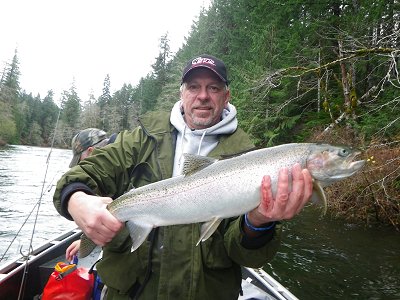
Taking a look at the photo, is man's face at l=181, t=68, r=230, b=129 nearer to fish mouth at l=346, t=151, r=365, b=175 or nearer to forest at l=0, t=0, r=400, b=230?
forest at l=0, t=0, r=400, b=230

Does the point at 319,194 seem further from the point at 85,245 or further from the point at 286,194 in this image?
the point at 85,245

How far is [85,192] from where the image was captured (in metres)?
2.31

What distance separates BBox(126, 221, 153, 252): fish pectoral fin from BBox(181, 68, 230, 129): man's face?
0.90 m

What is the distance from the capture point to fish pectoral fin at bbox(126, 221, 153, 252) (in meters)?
2.29

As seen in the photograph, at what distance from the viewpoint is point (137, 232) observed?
7.59 ft

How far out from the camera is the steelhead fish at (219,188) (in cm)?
223

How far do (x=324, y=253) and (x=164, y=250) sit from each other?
24.2 ft

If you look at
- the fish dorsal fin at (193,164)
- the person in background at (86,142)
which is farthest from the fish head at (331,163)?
the person in background at (86,142)

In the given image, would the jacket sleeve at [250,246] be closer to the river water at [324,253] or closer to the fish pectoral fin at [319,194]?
the fish pectoral fin at [319,194]

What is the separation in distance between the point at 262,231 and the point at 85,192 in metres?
1.14

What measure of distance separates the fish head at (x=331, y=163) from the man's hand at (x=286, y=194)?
10cm

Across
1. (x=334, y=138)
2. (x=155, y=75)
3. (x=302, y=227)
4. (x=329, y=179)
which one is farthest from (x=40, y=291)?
(x=155, y=75)

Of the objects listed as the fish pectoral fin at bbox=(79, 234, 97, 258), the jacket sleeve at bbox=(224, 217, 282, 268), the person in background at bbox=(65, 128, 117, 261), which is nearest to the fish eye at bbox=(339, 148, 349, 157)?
the jacket sleeve at bbox=(224, 217, 282, 268)

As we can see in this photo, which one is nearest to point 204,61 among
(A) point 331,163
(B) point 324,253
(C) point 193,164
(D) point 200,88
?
(D) point 200,88
